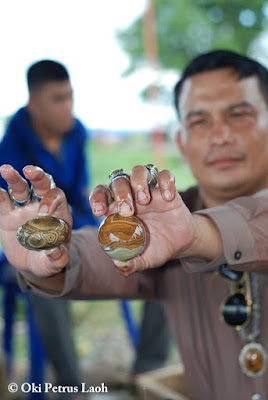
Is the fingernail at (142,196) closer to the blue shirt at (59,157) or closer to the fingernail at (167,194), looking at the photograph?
the fingernail at (167,194)

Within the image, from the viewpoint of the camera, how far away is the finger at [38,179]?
55 centimetres

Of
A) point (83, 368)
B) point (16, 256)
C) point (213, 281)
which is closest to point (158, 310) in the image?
point (83, 368)

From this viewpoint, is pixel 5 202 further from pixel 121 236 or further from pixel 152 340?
pixel 152 340

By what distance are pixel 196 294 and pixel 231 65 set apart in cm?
45

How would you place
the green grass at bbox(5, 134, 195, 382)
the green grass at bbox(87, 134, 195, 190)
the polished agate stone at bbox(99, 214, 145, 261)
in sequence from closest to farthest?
1. the polished agate stone at bbox(99, 214, 145, 261)
2. the green grass at bbox(87, 134, 195, 190)
3. the green grass at bbox(5, 134, 195, 382)

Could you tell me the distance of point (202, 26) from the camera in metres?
2.78

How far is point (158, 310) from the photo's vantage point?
1.58 metres

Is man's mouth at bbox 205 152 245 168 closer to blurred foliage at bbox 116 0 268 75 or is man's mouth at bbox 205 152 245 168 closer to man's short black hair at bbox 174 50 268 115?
man's short black hair at bbox 174 50 268 115

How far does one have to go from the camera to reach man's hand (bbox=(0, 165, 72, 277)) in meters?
0.55

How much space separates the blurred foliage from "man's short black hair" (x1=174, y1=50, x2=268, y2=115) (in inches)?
66.2

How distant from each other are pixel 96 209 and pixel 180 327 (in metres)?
0.45

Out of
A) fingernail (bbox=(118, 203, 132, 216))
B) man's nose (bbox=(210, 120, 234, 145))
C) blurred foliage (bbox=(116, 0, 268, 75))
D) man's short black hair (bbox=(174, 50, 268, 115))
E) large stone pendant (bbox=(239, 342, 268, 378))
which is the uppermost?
blurred foliage (bbox=(116, 0, 268, 75))

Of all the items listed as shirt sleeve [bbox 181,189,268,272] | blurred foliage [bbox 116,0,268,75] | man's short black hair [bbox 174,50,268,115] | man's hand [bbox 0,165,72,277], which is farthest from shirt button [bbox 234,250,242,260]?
blurred foliage [bbox 116,0,268,75]

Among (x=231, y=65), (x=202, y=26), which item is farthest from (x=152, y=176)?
(x=202, y=26)
